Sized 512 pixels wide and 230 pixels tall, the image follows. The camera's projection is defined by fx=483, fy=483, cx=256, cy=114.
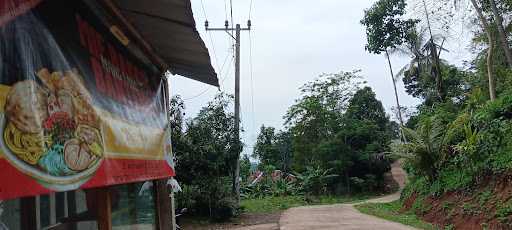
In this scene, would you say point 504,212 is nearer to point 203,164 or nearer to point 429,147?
point 429,147

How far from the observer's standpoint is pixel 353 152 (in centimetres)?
2673

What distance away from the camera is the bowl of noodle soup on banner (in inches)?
88.7

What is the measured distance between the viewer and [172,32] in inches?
187

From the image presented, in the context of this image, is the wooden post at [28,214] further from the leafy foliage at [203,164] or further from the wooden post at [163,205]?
the leafy foliage at [203,164]

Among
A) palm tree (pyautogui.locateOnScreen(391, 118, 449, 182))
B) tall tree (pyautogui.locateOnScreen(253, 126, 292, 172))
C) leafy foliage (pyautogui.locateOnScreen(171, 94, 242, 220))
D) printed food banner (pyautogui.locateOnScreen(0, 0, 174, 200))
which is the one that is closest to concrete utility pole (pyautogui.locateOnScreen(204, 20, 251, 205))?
leafy foliage (pyautogui.locateOnScreen(171, 94, 242, 220))

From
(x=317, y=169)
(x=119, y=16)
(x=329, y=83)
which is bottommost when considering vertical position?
(x=317, y=169)

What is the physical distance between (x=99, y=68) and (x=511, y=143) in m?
9.32

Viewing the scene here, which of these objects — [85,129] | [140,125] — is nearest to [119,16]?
[140,125]

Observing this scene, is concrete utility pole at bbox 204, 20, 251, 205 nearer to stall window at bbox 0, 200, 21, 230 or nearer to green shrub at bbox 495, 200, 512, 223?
green shrub at bbox 495, 200, 512, 223

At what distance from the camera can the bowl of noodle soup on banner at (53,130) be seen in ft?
7.39

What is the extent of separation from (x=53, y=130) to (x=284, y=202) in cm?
2094

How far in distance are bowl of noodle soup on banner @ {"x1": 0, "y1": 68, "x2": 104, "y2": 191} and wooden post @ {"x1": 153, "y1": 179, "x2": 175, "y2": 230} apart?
10.4ft

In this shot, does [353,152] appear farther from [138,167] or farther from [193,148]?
[138,167]

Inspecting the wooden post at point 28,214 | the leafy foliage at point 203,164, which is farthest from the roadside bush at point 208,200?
the wooden post at point 28,214
